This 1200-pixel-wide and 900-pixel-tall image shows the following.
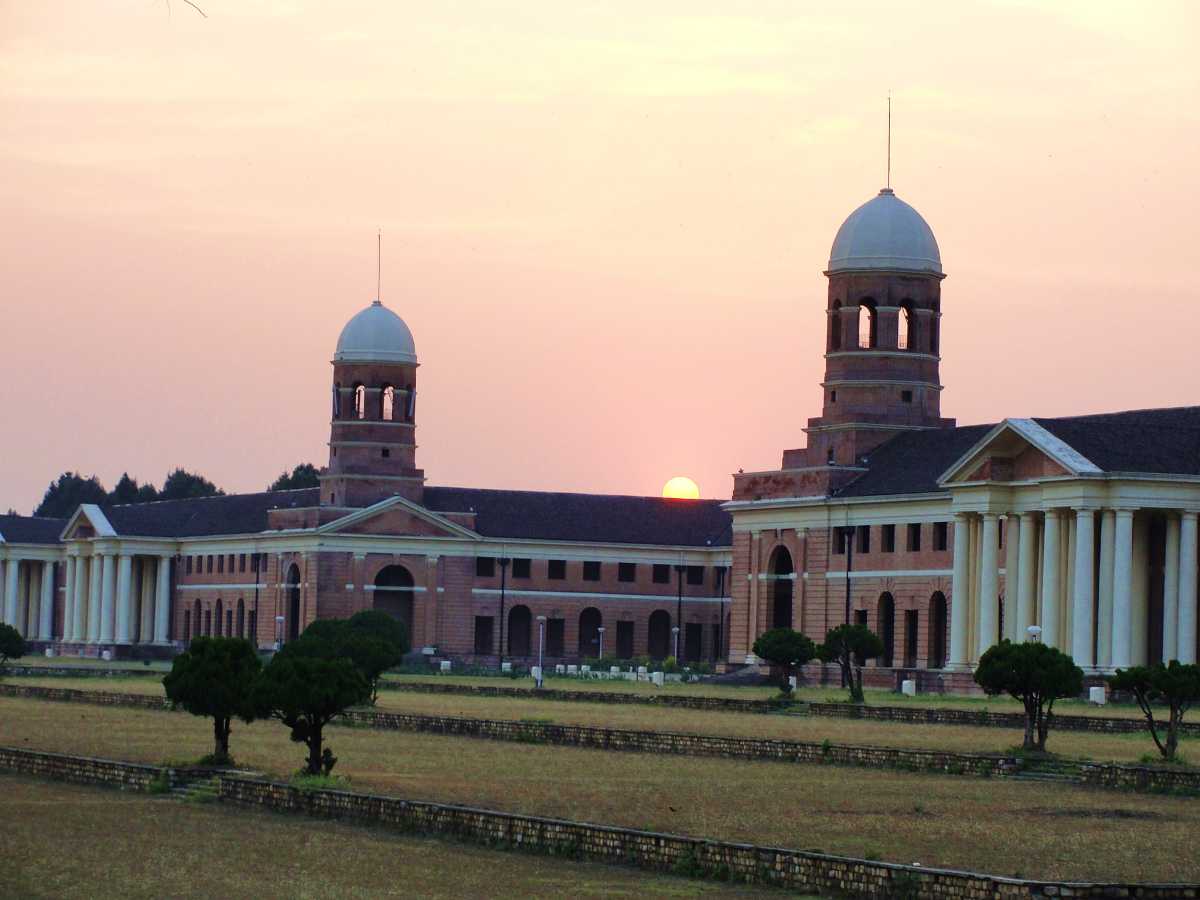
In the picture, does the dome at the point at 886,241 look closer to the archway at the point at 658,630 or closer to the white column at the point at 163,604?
the archway at the point at 658,630

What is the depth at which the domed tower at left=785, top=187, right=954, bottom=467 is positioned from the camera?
98.3 metres

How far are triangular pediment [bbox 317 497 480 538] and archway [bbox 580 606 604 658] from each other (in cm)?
750

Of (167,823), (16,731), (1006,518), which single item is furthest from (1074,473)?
(167,823)

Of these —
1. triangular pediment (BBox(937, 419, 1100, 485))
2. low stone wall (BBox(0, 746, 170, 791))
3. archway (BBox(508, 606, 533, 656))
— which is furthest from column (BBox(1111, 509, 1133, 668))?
archway (BBox(508, 606, 533, 656))

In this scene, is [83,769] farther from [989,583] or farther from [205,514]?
[205,514]

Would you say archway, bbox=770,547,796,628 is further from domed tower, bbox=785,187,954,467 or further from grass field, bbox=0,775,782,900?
grass field, bbox=0,775,782,900

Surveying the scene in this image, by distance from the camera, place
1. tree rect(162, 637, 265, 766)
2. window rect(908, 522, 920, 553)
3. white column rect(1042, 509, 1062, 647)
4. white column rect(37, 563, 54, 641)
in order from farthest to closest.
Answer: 1. white column rect(37, 563, 54, 641)
2. window rect(908, 522, 920, 553)
3. white column rect(1042, 509, 1062, 647)
4. tree rect(162, 637, 265, 766)

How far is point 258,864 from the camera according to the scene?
3125cm

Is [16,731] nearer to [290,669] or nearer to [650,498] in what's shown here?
[290,669]

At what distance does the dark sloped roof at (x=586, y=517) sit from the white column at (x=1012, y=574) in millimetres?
44817

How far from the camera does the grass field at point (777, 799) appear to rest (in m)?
31.8

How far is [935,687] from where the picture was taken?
274 feet

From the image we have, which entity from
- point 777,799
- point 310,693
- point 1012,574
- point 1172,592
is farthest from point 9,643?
point 777,799

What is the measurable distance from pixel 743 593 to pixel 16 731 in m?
52.0
